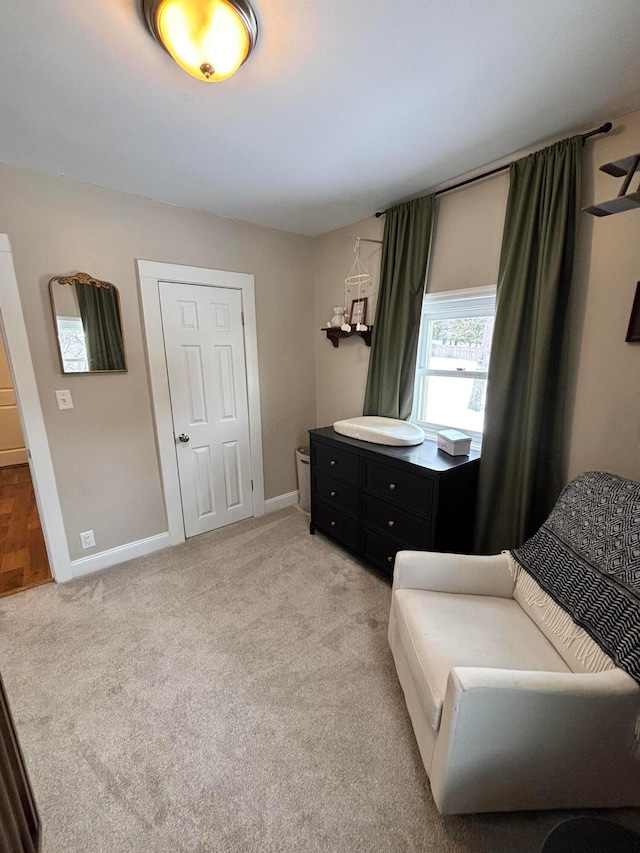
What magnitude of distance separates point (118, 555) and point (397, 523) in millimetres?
2018

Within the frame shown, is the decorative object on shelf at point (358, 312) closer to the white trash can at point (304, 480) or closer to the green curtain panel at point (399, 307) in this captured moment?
the green curtain panel at point (399, 307)

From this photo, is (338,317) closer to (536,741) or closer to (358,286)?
(358,286)

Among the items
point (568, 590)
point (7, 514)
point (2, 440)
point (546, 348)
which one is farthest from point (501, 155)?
point (2, 440)

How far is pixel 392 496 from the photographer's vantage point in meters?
2.05

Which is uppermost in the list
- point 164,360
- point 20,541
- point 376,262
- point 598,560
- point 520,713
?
point 376,262

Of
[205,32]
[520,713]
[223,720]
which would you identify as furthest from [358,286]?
[223,720]

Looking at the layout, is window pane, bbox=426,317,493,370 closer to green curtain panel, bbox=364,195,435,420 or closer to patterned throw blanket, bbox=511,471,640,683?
green curtain panel, bbox=364,195,435,420

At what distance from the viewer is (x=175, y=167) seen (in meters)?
1.86

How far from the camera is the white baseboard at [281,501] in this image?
3.21m

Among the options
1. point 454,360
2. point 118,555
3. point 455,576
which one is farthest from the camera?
point 118,555

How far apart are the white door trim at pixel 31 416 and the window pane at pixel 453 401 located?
2554 millimetres

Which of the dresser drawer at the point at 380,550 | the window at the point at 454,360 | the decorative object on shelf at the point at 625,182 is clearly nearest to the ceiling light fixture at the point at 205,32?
the decorative object on shelf at the point at 625,182

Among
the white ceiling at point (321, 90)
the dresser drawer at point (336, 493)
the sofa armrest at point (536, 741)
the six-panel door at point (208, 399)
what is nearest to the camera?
the sofa armrest at point (536, 741)

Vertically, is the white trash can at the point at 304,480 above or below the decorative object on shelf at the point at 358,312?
below
